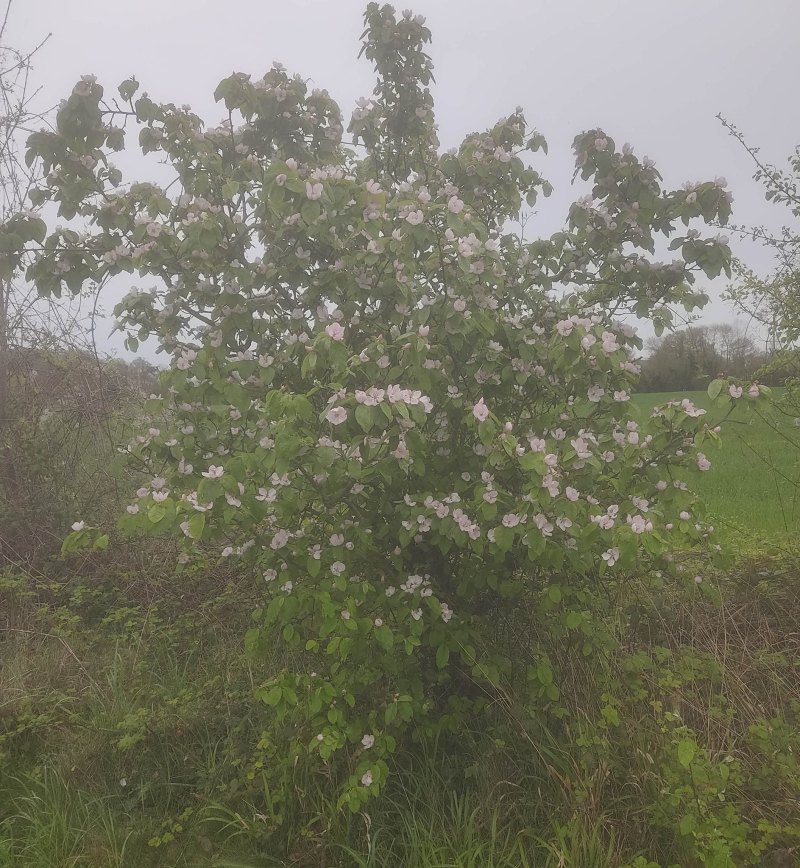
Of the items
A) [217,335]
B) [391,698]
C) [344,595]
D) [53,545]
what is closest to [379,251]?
[217,335]

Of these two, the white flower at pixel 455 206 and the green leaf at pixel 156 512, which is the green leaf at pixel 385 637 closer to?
the green leaf at pixel 156 512

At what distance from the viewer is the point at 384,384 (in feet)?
7.89

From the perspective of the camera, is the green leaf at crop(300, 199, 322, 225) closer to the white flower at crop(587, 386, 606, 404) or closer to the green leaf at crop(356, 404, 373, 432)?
the green leaf at crop(356, 404, 373, 432)

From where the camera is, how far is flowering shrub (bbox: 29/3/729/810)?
206 cm

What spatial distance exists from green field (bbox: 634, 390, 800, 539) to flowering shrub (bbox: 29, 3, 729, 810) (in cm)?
85

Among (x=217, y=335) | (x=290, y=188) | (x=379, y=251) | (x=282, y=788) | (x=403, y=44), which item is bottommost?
(x=282, y=788)

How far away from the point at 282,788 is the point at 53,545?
10.2 feet

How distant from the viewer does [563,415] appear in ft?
8.36

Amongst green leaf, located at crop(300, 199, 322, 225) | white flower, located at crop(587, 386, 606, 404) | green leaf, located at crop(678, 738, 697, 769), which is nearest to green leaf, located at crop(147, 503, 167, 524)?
green leaf, located at crop(300, 199, 322, 225)

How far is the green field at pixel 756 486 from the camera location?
14.6 ft

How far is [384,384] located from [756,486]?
20.1ft

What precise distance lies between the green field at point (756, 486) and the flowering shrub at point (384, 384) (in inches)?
33.4

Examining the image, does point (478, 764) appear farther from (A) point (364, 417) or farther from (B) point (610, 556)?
(A) point (364, 417)

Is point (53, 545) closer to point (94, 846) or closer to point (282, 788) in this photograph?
point (94, 846)
